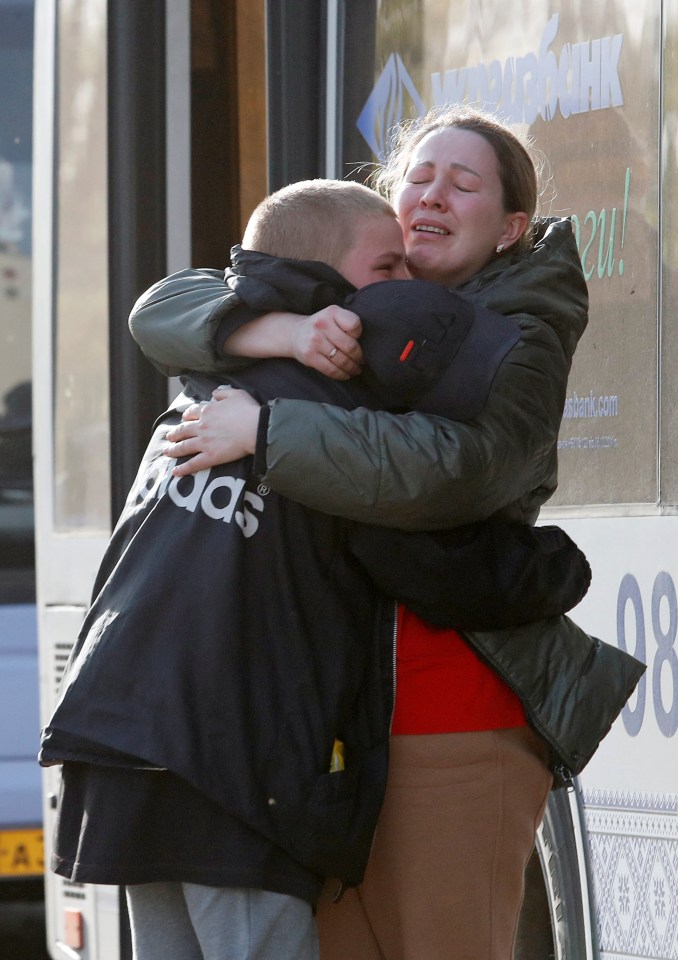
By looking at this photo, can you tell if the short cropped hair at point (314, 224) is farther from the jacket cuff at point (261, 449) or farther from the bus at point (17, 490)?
the bus at point (17, 490)

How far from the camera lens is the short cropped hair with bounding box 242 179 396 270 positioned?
2.03 metres

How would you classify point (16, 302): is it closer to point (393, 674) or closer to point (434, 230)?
point (434, 230)

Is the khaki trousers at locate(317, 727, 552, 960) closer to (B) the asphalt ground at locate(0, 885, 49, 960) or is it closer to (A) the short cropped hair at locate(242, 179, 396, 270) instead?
(A) the short cropped hair at locate(242, 179, 396, 270)

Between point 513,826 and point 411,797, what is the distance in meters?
0.15

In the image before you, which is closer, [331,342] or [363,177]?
[331,342]

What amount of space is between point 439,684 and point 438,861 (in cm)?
22

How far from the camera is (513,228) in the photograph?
2.24 m

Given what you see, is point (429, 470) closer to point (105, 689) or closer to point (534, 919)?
point (105, 689)

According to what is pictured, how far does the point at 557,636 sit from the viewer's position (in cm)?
208

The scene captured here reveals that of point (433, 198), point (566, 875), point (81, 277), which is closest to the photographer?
point (433, 198)

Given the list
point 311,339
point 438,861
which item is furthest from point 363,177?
point 438,861

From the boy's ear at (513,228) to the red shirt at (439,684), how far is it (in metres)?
0.55

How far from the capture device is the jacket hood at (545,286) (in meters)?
2.04

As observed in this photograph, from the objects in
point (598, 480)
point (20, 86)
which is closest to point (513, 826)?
point (598, 480)
